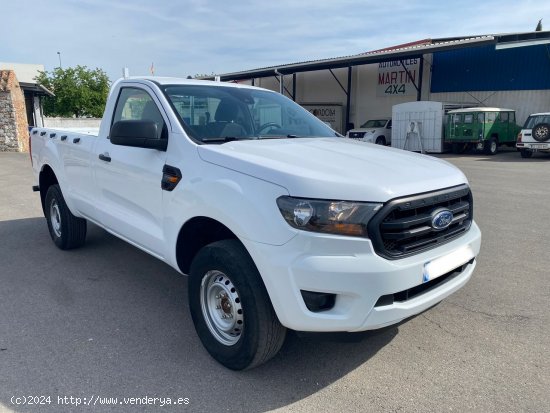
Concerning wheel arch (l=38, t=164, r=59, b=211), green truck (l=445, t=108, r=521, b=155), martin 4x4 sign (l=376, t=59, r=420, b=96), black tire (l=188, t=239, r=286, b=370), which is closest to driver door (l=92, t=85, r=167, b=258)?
black tire (l=188, t=239, r=286, b=370)

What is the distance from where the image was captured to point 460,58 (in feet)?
84.6

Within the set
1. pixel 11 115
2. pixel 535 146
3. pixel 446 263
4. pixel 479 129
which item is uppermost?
pixel 11 115

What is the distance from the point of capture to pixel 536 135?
17.9m

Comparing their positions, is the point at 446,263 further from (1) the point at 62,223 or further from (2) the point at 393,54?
(2) the point at 393,54

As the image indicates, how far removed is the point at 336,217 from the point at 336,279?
33 cm

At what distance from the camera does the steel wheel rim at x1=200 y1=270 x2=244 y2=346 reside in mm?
2865

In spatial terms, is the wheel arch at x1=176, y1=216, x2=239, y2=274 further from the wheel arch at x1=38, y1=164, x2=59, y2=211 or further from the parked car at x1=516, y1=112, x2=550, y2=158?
the parked car at x1=516, y1=112, x2=550, y2=158

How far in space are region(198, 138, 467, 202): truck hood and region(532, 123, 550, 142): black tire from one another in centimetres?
1742

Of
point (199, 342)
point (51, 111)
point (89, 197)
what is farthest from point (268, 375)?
point (51, 111)

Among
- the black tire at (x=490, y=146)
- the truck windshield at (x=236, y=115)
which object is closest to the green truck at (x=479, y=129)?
the black tire at (x=490, y=146)

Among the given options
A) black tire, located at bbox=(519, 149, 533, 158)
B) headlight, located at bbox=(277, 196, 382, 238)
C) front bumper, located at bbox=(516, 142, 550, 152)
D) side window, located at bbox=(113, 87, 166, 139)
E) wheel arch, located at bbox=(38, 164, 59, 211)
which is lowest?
black tire, located at bbox=(519, 149, 533, 158)

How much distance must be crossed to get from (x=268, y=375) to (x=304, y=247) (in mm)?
1070

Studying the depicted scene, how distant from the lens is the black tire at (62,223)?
5.26 metres

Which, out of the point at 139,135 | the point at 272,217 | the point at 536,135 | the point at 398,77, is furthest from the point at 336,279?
the point at 398,77
